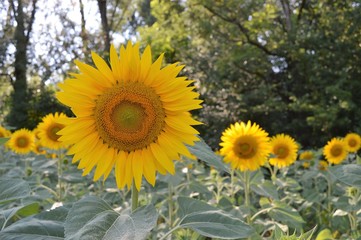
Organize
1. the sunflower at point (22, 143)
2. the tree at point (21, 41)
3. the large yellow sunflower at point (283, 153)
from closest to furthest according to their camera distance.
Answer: the large yellow sunflower at point (283, 153), the sunflower at point (22, 143), the tree at point (21, 41)

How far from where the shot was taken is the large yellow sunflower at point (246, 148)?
260 centimetres

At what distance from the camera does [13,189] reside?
1291mm

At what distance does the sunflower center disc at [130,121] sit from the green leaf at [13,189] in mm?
254

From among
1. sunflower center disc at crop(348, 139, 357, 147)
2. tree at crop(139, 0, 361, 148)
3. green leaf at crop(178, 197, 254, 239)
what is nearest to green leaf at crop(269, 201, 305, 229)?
green leaf at crop(178, 197, 254, 239)

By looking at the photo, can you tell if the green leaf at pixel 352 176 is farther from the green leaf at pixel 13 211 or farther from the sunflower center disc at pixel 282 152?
the sunflower center disc at pixel 282 152

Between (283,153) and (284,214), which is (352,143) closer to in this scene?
(283,153)

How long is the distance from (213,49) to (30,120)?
18.9 ft

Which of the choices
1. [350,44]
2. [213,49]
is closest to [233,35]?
[213,49]

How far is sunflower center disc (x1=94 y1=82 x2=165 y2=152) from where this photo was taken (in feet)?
4.09

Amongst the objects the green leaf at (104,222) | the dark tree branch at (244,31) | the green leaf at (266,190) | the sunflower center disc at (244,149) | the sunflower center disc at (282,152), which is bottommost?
the green leaf at (104,222)

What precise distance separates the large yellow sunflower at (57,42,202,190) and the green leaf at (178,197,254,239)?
145 mm

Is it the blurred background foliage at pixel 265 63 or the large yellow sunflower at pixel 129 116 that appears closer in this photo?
the large yellow sunflower at pixel 129 116

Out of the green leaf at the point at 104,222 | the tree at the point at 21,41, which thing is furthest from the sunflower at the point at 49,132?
the tree at the point at 21,41

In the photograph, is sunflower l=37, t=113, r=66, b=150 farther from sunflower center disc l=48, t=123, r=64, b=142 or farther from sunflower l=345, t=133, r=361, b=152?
sunflower l=345, t=133, r=361, b=152
